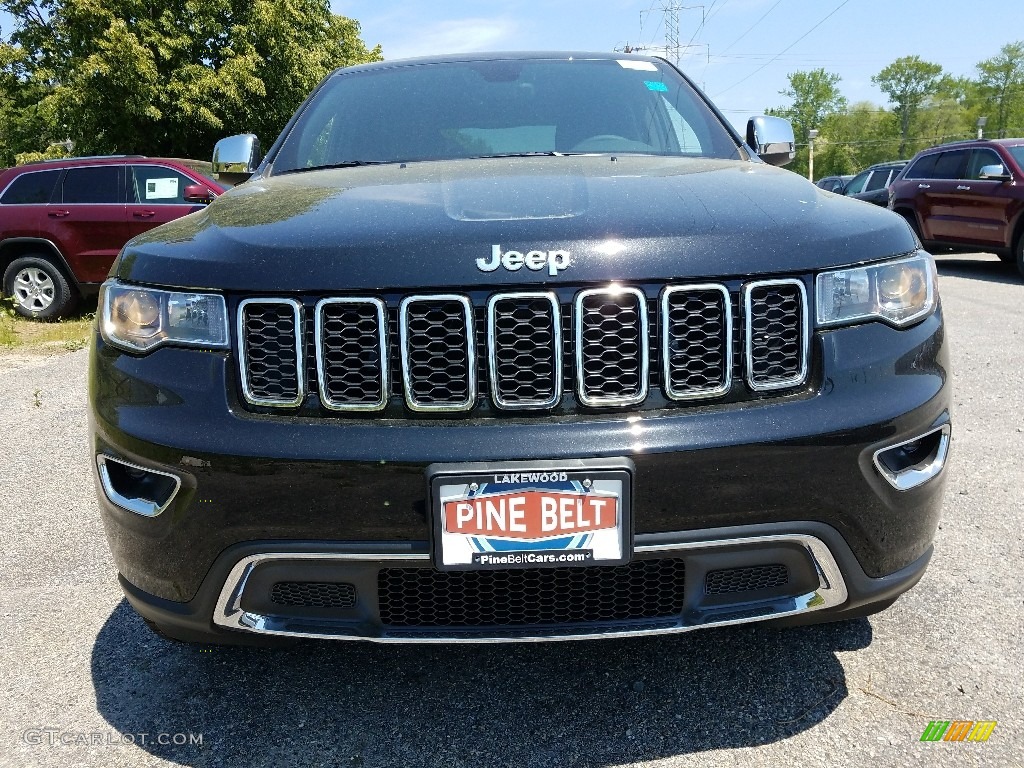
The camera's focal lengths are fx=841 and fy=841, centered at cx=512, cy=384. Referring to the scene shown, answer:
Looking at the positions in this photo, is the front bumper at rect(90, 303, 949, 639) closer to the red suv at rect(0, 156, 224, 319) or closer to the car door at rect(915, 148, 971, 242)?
the red suv at rect(0, 156, 224, 319)

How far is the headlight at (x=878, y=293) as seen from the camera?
1792 millimetres

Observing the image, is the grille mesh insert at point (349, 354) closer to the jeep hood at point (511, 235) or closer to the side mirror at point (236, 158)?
the jeep hood at point (511, 235)

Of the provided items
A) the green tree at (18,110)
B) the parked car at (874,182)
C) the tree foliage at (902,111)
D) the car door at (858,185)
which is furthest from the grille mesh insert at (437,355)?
the tree foliage at (902,111)

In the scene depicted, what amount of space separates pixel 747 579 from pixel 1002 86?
103 meters

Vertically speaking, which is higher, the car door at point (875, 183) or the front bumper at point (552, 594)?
the front bumper at point (552, 594)

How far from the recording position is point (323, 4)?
24750 mm

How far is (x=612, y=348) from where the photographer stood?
1.72 m

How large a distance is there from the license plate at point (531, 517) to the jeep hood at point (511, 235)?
391mm

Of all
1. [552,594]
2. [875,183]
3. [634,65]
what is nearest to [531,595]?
[552,594]

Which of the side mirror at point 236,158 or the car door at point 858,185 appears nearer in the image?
the side mirror at point 236,158

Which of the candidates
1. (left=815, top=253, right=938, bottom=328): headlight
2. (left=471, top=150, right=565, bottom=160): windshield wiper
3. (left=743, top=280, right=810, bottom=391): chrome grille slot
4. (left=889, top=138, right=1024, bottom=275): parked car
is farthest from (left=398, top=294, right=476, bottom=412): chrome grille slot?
(left=889, top=138, right=1024, bottom=275): parked car

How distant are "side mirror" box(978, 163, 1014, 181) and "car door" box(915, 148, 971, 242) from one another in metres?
0.50

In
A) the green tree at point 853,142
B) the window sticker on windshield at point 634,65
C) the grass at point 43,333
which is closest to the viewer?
the window sticker on windshield at point 634,65

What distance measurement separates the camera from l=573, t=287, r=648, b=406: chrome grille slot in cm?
171
